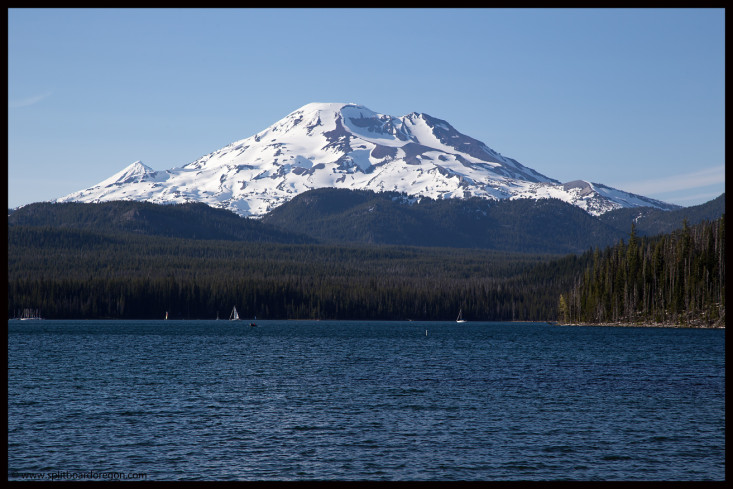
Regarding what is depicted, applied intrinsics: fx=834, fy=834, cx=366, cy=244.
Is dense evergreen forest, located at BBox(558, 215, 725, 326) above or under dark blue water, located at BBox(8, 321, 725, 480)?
above

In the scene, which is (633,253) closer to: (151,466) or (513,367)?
(513,367)

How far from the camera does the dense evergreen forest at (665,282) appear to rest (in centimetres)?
15762

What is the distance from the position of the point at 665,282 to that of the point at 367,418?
13430 centimetres

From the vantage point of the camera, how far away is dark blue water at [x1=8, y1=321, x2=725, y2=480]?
1412 inches

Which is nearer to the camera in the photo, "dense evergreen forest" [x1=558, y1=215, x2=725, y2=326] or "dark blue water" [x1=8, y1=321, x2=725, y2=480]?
"dark blue water" [x1=8, y1=321, x2=725, y2=480]

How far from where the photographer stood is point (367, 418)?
160ft

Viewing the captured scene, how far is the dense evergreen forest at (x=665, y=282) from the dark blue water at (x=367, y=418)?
68.1 m

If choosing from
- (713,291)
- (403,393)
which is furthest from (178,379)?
(713,291)

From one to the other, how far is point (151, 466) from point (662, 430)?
26917mm

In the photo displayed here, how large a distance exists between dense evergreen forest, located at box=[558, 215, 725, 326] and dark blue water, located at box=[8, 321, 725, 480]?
68056mm

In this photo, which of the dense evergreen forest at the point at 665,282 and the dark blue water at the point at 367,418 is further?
the dense evergreen forest at the point at 665,282

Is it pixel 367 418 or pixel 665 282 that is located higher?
pixel 665 282

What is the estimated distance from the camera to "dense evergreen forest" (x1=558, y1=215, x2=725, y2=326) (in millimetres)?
157625

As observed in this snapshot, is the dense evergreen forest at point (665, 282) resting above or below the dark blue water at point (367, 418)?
above
